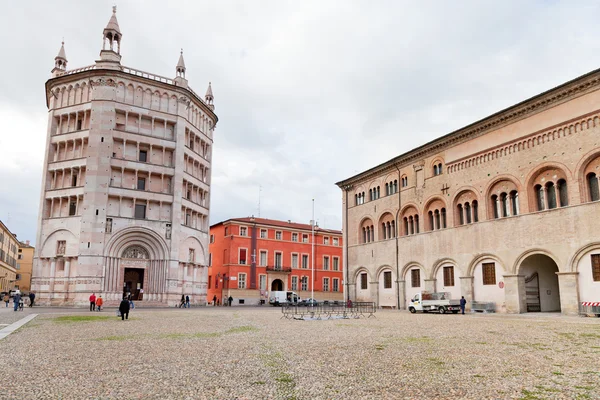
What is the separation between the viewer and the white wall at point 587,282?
1085 inches

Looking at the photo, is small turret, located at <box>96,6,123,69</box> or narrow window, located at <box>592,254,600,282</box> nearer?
narrow window, located at <box>592,254,600,282</box>

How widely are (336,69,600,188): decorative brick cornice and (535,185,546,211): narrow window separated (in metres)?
5.40

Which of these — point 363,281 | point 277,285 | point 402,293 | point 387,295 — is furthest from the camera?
point 277,285

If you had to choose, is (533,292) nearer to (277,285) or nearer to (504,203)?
(504,203)

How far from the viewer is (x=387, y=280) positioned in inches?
1836

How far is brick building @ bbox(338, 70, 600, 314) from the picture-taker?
1129 inches

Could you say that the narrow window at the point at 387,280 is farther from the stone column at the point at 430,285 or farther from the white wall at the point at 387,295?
the stone column at the point at 430,285

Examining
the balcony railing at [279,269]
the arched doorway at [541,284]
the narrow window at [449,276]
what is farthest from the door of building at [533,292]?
the balcony railing at [279,269]

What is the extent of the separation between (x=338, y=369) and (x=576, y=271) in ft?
81.7

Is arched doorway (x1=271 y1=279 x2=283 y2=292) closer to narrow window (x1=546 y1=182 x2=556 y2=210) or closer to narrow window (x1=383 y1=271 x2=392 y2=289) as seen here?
narrow window (x1=383 y1=271 x2=392 y2=289)

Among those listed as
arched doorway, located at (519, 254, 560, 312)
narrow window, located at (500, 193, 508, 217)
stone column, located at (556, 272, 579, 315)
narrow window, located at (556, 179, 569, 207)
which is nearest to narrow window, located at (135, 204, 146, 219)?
narrow window, located at (500, 193, 508, 217)

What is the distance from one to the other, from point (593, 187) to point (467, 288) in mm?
12232

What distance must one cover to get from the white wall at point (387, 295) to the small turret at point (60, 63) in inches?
1734

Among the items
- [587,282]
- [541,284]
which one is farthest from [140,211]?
[587,282]
